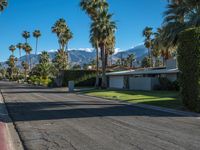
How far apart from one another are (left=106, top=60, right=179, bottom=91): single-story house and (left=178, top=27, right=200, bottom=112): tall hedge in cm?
2504

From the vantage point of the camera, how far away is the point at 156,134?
12.9m

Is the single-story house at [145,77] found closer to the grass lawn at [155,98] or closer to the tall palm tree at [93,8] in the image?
the tall palm tree at [93,8]

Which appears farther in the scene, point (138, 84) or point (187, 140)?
point (138, 84)

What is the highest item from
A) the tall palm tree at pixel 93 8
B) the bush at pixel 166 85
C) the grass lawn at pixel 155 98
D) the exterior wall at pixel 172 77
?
the tall palm tree at pixel 93 8

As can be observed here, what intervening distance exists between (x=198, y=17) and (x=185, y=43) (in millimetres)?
9921

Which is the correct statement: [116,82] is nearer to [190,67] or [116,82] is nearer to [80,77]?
[80,77]

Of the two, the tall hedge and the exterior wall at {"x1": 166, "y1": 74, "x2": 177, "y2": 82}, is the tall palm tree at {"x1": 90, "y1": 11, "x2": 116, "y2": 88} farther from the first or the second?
the tall hedge

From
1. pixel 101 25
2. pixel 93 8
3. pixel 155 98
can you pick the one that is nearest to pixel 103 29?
pixel 101 25

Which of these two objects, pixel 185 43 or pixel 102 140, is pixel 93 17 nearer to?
pixel 185 43

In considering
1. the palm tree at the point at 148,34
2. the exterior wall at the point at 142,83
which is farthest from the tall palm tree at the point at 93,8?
the palm tree at the point at 148,34

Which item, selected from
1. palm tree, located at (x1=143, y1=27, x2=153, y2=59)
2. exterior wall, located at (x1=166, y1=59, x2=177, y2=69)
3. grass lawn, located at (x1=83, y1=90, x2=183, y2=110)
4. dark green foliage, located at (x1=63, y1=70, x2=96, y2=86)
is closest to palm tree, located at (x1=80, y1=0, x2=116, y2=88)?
exterior wall, located at (x1=166, y1=59, x2=177, y2=69)

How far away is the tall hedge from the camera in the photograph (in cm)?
2173

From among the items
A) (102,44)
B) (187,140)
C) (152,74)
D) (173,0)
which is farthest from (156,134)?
(102,44)

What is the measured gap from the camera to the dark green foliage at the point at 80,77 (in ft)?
253
